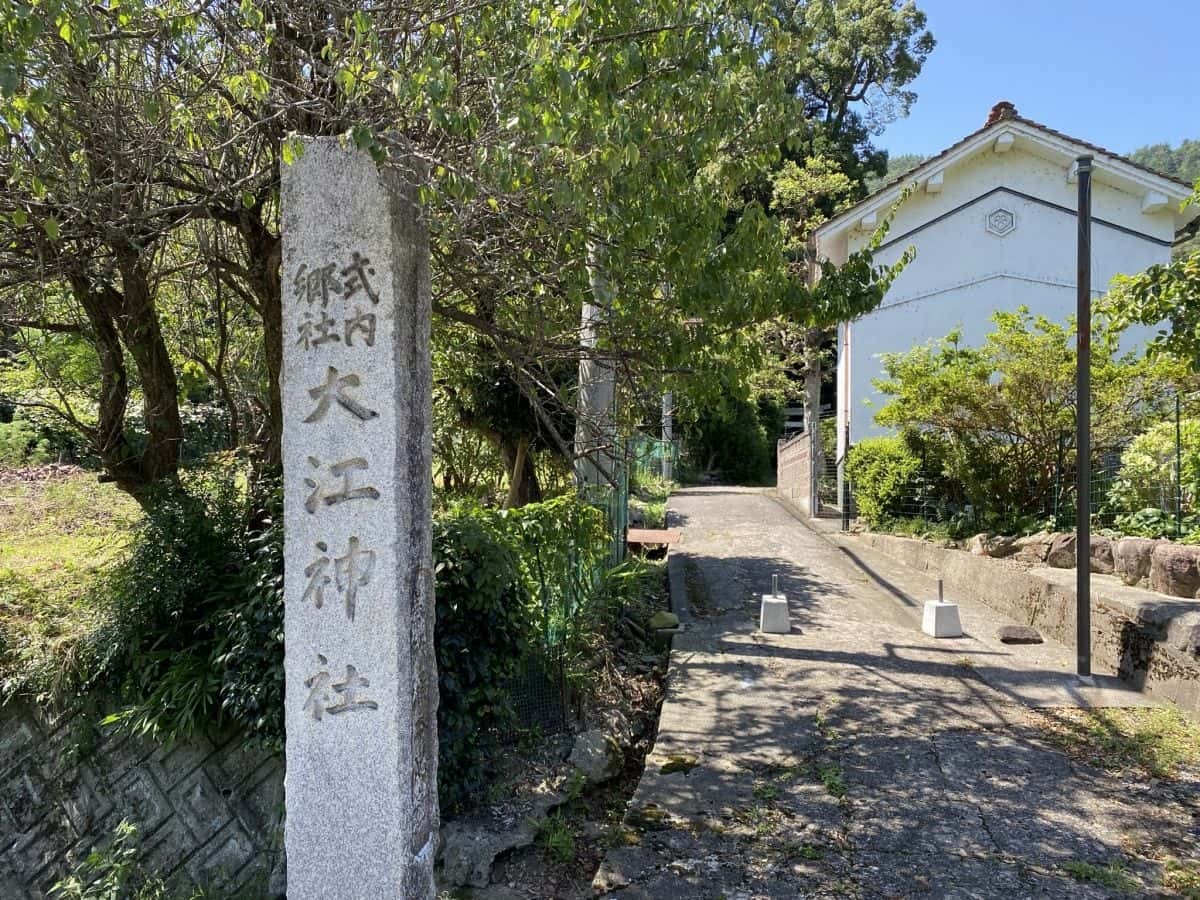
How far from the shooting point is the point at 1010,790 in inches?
178

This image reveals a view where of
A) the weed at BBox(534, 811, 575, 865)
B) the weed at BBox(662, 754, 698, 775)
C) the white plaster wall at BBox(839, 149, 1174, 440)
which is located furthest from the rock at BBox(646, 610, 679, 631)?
the white plaster wall at BBox(839, 149, 1174, 440)

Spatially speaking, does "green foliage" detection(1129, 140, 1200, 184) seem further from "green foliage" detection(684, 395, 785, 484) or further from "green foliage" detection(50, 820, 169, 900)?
"green foliage" detection(50, 820, 169, 900)

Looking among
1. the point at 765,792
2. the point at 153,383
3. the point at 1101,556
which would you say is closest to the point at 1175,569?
the point at 1101,556

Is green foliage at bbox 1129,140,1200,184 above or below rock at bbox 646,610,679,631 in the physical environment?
above

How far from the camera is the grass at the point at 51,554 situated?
5250 millimetres

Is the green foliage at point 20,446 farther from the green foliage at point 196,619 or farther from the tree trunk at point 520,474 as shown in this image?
the green foliage at point 196,619

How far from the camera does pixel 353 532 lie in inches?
124

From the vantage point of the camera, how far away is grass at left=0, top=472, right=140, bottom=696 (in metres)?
5.25

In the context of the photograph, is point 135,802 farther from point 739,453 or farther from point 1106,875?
point 739,453

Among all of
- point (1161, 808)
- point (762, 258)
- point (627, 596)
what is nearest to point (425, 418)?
point (762, 258)

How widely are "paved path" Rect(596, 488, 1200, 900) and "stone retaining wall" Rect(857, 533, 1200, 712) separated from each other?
0.80 m

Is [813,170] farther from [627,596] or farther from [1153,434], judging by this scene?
[627,596]

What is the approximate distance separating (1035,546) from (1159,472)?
1.63 metres

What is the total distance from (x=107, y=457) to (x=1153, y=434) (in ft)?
31.0
